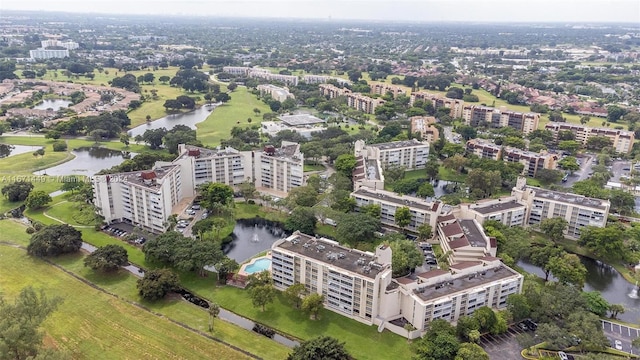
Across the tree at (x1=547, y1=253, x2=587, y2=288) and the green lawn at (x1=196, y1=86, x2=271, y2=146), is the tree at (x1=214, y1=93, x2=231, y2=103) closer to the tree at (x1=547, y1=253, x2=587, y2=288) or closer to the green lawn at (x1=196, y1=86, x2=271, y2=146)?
the green lawn at (x1=196, y1=86, x2=271, y2=146)

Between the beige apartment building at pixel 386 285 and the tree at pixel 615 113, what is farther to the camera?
the tree at pixel 615 113

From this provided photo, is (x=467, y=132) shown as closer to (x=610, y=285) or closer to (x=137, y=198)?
(x=610, y=285)

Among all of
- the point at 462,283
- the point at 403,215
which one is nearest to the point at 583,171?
the point at 403,215

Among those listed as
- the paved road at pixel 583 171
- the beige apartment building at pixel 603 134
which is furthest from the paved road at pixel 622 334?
the beige apartment building at pixel 603 134

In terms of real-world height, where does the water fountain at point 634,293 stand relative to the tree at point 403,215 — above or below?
below

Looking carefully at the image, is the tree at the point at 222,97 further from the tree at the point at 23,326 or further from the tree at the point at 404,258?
the tree at the point at 23,326

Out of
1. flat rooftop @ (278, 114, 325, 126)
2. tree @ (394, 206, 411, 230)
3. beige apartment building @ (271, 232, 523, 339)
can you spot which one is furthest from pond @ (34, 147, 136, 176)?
tree @ (394, 206, 411, 230)
